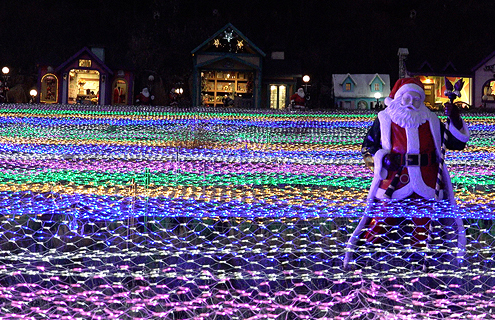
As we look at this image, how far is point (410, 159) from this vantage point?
196 inches

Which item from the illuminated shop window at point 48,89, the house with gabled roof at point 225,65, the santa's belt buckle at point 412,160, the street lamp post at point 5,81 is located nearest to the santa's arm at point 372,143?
the santa's belt buckle at point 412,160

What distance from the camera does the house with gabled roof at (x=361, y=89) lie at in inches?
1289

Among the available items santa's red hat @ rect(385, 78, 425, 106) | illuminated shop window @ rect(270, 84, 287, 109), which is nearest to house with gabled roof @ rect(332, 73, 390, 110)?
illuminated shop window @ rect(270, 84, 287, 109)

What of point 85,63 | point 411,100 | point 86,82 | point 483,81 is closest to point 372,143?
point 411,100

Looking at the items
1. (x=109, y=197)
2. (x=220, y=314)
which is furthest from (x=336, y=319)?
(x=109, y=197)

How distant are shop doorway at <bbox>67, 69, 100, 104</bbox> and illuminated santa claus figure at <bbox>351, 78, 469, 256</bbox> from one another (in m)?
25.9

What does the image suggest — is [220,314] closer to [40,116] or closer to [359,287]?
[359,287]

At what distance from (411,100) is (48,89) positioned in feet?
90.2

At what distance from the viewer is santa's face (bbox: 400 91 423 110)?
509 centimetres

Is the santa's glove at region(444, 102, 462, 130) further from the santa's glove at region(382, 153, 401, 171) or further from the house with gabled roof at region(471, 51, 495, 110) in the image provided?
the house with gabled roof at region(471, 51, 495, 110)

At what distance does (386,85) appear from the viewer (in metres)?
33.0

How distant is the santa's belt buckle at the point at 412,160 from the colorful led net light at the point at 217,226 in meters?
0.33

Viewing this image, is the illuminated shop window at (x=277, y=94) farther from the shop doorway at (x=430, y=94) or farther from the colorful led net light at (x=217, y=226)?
the colorful led net light at (x=217, y=226)

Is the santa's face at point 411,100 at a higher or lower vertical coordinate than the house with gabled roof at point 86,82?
lower
